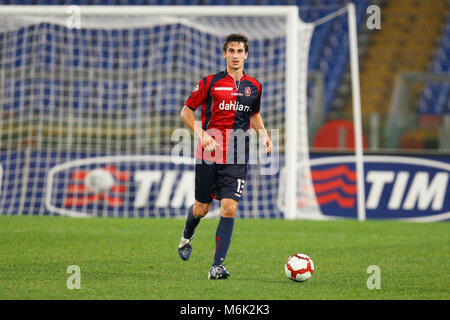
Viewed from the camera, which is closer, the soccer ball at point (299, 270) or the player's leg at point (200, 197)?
the soccer ball at point (299, 270)

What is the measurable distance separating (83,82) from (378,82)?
6703mm

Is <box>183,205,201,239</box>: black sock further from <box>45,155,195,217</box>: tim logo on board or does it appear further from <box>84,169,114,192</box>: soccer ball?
<box>84,169,114,192</box>: soccer ball

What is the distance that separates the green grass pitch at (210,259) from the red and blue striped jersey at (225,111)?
2.95 feet

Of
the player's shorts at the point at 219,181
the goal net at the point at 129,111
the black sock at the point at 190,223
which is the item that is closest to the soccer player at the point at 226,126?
the player's shorts at the point at 219,181

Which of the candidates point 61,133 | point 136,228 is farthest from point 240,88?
point 61,133

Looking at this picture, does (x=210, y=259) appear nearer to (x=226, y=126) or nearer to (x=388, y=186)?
(x=226, y=126)

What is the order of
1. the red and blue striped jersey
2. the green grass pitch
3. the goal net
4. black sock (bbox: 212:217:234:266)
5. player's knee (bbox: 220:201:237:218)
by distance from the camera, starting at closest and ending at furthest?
1. the green grass pitch
2. black sock (bbox: 212:217:234:266)
3. player's knee (bbox: 220:201:237:218)
4. the red and blue striped jersey
5. the goal net

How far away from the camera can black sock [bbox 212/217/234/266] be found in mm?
5434

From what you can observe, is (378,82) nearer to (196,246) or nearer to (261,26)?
(261,26)

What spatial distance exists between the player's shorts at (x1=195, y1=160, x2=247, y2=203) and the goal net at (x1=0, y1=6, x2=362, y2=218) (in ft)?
15.8

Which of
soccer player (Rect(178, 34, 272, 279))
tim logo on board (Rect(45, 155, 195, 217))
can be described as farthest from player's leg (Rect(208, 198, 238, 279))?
tim logo on board (Rect(45, 155, 195, 217))

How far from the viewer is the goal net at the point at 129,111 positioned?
10914 mm

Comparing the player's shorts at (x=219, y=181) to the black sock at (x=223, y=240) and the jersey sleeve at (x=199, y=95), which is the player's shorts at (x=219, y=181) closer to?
the black sock at (x=223, y=240)
